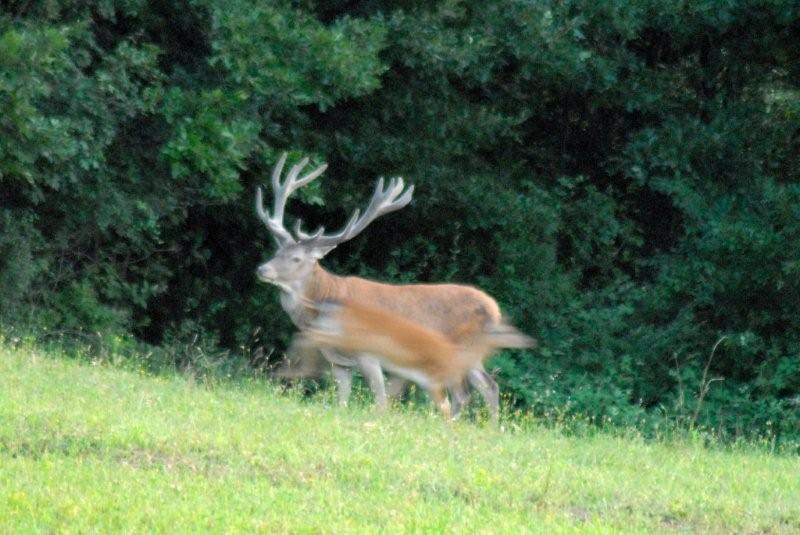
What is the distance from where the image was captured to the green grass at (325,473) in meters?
7.25

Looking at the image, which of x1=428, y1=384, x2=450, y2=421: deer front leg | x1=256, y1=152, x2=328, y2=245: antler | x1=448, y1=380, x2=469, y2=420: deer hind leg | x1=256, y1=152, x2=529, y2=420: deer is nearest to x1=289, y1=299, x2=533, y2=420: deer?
x1=428, y1=384, x2=450, y2=421: deer front leg

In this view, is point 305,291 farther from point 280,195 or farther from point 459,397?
point 459,397

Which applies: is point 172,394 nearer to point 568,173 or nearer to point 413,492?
point 413,492

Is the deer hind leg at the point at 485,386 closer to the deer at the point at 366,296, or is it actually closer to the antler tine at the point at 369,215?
the deer at the point at 366,296

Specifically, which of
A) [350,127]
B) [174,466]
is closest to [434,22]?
[350,127]

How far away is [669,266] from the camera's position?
17469mm

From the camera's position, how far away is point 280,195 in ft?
46.0

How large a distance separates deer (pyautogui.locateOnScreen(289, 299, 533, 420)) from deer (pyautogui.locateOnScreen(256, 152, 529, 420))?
1.57 ft

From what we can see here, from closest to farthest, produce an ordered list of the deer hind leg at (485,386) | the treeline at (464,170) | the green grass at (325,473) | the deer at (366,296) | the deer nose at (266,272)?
the green grass at (325,473) → the deer at (366,296) → the deer hind leg at (485,386) → the deer nose at (266,272) → the treeline at (464,170)

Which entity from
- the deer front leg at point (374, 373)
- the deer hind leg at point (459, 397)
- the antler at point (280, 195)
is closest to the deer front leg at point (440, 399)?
the deer hind leg at point (459, 397)

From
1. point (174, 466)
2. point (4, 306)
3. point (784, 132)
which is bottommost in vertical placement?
point (4, 306)

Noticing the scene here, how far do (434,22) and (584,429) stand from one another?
A: 19.5ft

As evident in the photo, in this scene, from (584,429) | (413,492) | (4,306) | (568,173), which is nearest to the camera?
(413,492)

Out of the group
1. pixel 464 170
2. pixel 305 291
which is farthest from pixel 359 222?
pixel 464 170
